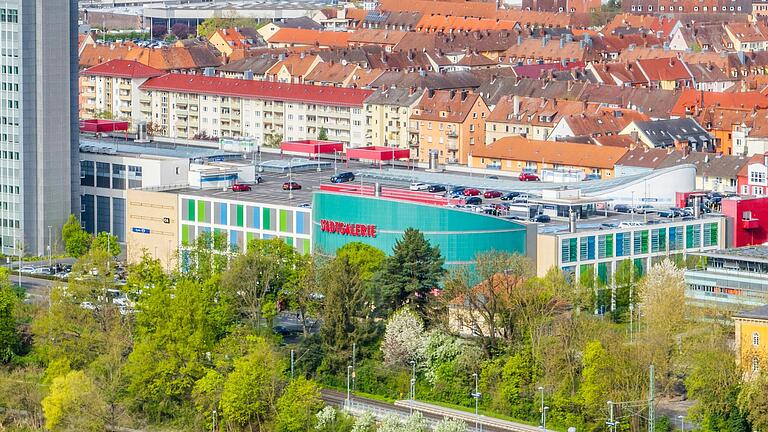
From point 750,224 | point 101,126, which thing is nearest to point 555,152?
point 750,224

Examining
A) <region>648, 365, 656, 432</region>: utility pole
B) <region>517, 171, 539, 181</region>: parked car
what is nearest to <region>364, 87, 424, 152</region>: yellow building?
<region>517, 171, 539, 181</region>: parked car

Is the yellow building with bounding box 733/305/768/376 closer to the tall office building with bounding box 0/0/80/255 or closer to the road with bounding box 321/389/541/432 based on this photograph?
the road with bounding box 321/389/541/432

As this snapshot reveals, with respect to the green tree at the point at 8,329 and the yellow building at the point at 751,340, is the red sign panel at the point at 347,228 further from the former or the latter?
the yellow building at the point at 751,340

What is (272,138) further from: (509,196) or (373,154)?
(509,196)

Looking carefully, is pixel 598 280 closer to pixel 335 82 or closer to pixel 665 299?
pixel 665 299

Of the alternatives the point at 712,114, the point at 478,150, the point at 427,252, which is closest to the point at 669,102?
the point at 712,114
